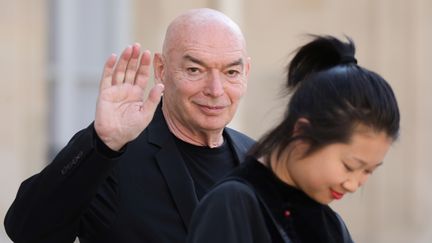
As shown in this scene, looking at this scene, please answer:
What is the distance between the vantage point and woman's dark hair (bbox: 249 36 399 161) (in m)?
2.84

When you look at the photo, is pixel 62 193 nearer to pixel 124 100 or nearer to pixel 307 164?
pixel 124 100

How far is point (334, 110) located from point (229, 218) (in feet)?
1.21

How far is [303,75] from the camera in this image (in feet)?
10.1

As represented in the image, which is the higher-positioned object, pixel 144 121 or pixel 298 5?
pixel 144 121

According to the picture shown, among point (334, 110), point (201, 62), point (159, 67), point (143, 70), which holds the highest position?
point (334, 110)

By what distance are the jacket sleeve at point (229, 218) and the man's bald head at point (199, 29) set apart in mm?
1275

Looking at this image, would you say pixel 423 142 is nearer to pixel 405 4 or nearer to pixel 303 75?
pixel 405 4

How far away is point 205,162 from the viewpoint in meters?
3.97

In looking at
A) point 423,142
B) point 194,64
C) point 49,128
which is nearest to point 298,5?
point 423,142

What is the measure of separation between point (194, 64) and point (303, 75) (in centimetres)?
93

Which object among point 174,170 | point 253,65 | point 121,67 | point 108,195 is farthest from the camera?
point 253,65

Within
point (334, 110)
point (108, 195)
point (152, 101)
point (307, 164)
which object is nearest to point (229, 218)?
point (307, 164)

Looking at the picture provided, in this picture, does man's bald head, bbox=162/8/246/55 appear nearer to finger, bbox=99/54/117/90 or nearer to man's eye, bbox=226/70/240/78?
man's eye, bbox=226/70/240/78

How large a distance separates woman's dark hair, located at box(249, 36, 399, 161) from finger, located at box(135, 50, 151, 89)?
0.59 m
